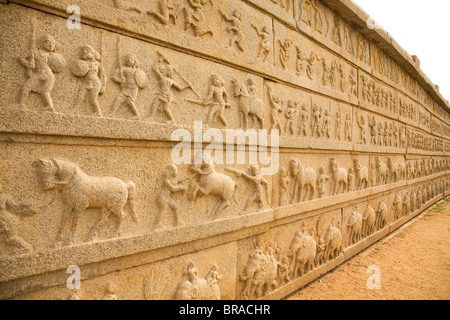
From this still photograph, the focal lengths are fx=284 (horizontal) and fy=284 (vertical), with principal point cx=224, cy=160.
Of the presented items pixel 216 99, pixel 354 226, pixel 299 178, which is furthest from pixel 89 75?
pixel 354 226

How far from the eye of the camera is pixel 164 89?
272 cm

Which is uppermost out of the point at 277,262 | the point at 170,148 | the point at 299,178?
the point at 170,148

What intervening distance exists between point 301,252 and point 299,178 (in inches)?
44.1

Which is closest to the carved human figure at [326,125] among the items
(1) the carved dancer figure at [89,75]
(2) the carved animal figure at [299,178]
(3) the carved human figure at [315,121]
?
(3) the carved human figure at [315,121]

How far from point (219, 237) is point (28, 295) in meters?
1.80

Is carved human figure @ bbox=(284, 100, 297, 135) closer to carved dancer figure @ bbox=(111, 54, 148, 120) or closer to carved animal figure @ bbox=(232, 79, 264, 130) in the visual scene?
carved animal figure @ bbox=(232, 79, 264, 130)

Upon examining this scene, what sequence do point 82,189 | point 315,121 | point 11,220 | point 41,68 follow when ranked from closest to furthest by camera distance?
point 11,220 → point 41,68 → point 82,189 → point 315,121

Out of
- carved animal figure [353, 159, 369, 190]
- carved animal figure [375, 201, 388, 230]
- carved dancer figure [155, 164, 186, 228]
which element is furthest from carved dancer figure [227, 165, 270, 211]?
carved animal figure [375, 201, 388, 230]

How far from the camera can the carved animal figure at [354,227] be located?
5645 millimetres


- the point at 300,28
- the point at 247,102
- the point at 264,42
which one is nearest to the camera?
the point at 247,102

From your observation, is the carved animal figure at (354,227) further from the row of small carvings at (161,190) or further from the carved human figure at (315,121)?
the carved human figure at (315,121)

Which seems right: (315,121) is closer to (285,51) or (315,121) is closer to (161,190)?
(285,51)

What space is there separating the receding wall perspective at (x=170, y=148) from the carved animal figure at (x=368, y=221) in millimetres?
1128
